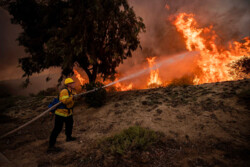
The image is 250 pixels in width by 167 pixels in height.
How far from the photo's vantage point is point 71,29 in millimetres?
8375

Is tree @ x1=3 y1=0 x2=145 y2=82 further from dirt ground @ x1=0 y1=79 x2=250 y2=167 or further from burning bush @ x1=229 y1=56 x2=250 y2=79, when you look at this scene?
burning bush @ x1=229 y1=56 x2=250 y2=79

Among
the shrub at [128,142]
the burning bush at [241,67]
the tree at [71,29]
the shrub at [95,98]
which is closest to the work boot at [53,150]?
the shrub at [128,142]

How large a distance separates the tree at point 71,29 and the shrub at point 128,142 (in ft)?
20.5

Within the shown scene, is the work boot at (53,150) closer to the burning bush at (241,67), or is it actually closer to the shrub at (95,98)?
the shrub at (95,98)

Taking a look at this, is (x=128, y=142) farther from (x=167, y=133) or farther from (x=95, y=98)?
(x=95, y=98)

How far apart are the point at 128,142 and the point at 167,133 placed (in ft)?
5.96

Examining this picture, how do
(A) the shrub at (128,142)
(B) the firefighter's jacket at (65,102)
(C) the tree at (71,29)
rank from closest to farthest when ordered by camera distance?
(A) the shrub at (128,142), (B) the firefighter's jacket at (65,102), (C) the tree at (71,29)

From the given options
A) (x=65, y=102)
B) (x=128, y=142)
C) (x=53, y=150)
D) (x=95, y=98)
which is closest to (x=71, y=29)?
(x=95, y=98)

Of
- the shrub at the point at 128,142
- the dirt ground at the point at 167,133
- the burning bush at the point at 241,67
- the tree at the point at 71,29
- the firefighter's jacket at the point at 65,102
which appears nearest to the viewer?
the dirt ground at the point at 167,133

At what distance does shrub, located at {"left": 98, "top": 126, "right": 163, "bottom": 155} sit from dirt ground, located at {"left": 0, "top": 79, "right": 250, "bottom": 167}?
195 millimetres

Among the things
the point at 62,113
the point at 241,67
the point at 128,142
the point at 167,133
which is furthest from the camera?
the point at 241,67

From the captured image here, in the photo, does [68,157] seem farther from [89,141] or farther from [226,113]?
[226,113]

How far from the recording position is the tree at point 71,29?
325 inches

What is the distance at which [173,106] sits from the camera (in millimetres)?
6637
